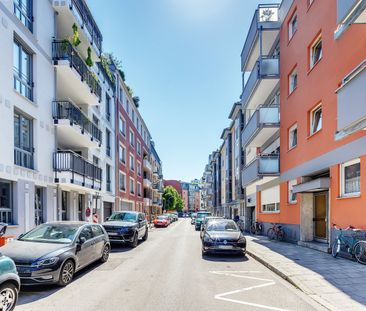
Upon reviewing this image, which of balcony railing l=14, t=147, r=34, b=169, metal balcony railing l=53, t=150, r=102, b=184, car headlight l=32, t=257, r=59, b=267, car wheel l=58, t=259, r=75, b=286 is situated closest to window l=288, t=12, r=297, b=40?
metal balcony railing l=53, t=150, r=102, b=184

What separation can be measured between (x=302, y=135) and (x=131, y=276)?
1012cm

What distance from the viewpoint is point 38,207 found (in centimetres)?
1427

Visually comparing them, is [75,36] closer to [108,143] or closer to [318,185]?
[108,143]

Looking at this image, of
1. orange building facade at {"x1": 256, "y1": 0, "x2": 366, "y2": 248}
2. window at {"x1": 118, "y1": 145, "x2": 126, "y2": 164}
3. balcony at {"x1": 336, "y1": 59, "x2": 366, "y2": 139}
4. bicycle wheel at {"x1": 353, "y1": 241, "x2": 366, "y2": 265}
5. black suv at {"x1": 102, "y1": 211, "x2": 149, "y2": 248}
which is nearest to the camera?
balcony at {"x1": 336, "y1": 59, "x2": 366, "y2": 139}

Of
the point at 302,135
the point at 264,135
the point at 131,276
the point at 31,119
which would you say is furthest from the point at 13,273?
the point at 264,135

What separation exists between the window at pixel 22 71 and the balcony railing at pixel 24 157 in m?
2.24

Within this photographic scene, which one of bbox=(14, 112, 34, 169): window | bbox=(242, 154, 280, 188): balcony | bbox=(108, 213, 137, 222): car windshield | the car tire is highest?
bbox=(14, 112, 34, 169): window

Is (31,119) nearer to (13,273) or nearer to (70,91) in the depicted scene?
(70,91)

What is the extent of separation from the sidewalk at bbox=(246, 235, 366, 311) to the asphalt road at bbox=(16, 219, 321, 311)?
26cm

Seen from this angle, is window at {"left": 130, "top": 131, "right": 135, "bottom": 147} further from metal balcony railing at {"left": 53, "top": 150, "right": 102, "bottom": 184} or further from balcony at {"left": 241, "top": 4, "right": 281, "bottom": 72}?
metal balcony railing at {"left": 53, "top": 150, "right": 102, "bottom": 184}

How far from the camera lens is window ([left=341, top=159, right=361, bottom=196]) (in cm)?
1046

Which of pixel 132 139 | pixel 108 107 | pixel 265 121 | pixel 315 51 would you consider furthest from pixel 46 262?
pixel 132 139

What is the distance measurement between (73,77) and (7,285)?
13493 millimetres

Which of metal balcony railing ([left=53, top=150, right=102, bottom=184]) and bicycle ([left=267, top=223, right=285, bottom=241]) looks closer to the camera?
metal balcony railing ([left=53, top=150, right=102, bottom=184])
